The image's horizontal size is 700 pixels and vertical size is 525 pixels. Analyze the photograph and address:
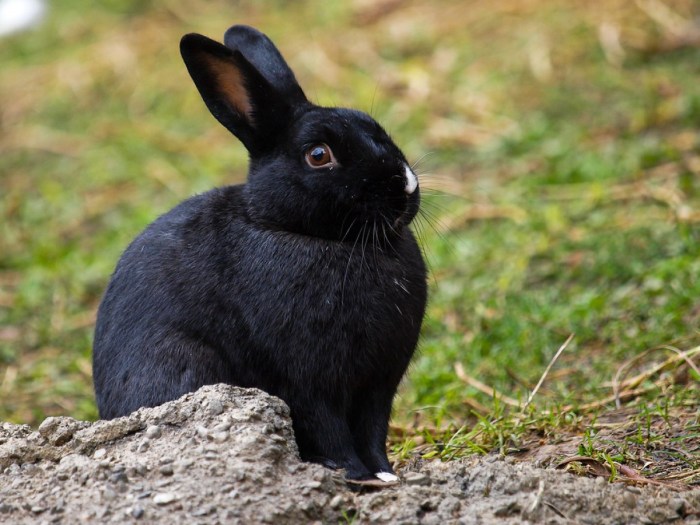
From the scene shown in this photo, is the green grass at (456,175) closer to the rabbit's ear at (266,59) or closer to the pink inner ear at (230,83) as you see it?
the rabbit's ear at (266,59)

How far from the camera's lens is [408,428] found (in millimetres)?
4375

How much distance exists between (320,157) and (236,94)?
377 millimetres

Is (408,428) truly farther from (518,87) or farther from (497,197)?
(518,87)

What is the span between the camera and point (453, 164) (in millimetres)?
7625

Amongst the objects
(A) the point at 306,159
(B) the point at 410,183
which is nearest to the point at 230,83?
(A) the point at 306,159

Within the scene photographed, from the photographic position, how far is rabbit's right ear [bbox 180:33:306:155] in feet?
11.6

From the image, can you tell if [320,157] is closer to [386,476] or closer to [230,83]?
[230,83]

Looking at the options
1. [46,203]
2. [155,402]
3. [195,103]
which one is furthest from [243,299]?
[195,103]

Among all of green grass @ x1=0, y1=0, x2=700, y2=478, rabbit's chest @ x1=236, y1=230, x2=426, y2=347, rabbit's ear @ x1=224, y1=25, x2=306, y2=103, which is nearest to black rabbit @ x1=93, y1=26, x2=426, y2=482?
rabbit's chest @ x1=236, y1=230, x2=426, y2=347

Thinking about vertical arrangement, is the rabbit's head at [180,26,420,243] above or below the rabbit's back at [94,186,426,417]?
above

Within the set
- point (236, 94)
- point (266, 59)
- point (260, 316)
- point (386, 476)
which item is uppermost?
point (266, 59)

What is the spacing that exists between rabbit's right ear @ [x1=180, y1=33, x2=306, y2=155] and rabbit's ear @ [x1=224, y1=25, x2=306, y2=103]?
0.37ft

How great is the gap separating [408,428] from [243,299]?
123 centimetres

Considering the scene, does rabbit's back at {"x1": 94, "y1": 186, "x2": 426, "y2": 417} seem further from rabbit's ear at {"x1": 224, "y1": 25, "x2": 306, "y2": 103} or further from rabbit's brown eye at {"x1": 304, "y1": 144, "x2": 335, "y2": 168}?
rabbit's ear at {"x1": 224, "y1": 25, "x2": 306, "y2": 103}
